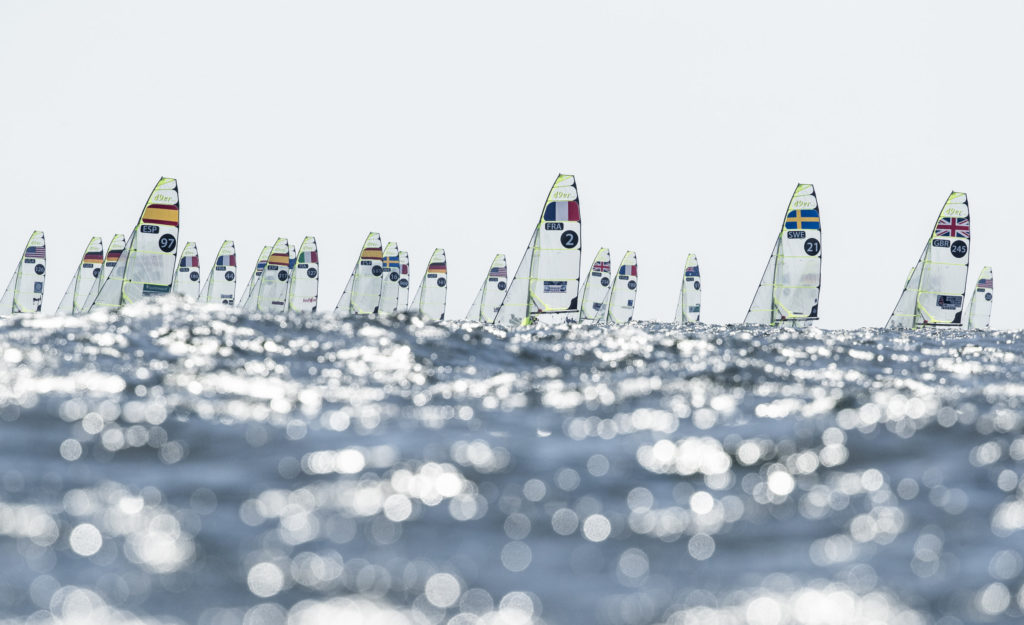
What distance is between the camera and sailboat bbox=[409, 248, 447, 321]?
8250 cm

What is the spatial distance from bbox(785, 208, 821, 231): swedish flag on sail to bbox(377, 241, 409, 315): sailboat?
32664 mm

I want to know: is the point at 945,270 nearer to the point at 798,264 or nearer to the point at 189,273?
the point at 798,264

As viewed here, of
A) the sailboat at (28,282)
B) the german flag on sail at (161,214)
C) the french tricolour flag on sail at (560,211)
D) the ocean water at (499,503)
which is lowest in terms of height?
the sailboat at (28,282)

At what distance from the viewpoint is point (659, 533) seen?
5.77 meters

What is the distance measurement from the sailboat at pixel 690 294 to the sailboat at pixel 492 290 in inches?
529

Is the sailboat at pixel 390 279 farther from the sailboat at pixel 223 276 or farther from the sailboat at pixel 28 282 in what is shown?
the sailboat at pixel 28 282

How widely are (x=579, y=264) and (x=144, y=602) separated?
4233 centimetres

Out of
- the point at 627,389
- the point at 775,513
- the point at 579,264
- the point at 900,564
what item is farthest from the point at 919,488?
the point at 579,264

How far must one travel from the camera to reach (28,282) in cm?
6962

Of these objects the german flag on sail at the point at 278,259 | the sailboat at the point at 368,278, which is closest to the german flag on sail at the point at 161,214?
the sailboat at the point at 368,278

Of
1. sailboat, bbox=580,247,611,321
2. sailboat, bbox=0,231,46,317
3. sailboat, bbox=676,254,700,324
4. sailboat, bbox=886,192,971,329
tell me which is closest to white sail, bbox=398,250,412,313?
sailboat, bbox=580,247,611,321

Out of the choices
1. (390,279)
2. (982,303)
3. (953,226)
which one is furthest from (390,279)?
(982,303)

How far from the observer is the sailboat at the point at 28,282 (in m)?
69.1

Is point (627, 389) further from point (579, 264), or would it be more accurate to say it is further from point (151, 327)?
point (579, 264)
